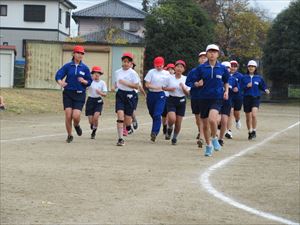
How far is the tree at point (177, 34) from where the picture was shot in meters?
54.1

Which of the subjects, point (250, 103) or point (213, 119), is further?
point (250, 103)

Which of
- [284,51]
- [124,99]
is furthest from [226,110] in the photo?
[284,51]

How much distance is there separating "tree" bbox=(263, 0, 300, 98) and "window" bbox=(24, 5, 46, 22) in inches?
898

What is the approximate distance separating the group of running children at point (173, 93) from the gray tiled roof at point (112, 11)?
63104 millimetres

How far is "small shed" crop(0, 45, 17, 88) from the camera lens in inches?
1827

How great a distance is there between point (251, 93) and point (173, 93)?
278 centimetres

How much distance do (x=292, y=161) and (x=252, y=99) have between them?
197 inches

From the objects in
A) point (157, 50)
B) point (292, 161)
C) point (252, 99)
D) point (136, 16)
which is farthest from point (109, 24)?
point (292, 161)

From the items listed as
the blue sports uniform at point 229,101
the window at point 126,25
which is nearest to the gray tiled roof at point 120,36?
the window at point 126,25

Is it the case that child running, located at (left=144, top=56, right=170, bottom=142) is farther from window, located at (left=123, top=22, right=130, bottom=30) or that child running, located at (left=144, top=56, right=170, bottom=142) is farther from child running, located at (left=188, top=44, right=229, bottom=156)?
window, located at (left=123, top=22, right=130, bottom=30)

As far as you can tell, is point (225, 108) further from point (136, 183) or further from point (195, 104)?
point (136, 183)

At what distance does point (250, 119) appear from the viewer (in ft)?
54.1

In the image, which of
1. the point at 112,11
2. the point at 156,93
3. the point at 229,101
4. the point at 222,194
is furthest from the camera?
the point at 112,11

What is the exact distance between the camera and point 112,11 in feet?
264
